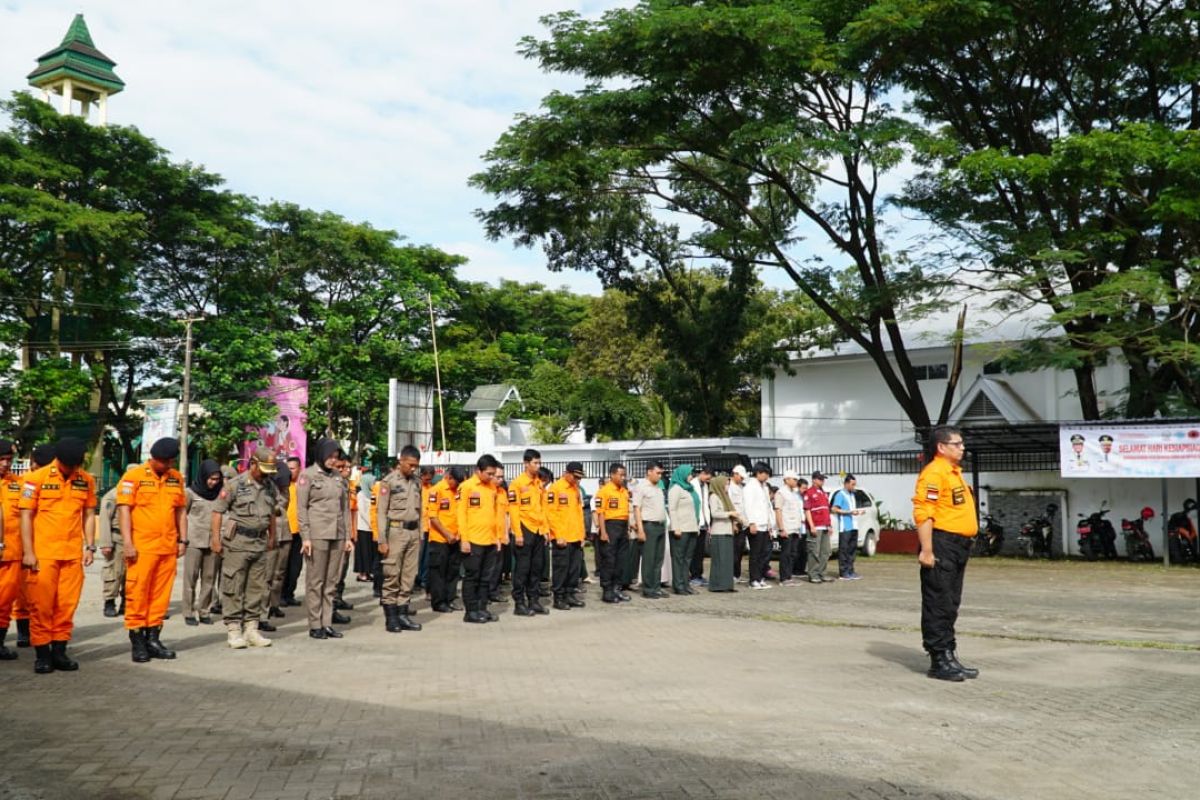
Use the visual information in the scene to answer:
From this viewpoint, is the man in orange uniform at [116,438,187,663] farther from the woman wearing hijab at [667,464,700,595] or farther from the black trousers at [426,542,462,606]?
the woman wearing hijab at [667,464,700,595]

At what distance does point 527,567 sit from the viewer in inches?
490

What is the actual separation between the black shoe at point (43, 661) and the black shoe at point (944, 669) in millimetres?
7115

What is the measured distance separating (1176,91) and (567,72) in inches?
508

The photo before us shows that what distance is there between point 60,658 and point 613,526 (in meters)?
7.20

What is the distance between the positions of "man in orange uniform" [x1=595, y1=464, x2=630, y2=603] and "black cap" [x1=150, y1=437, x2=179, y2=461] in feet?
21.0

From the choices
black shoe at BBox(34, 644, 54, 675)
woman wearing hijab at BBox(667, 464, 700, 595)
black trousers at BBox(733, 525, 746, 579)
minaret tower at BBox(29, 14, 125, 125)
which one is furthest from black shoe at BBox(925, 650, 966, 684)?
minaret tower at BBox(29, 14, 125, 125)

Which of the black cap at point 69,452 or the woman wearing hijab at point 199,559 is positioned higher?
the black cap at point 69,452

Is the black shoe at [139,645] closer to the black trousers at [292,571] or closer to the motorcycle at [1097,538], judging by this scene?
the black trousers at [292,571]

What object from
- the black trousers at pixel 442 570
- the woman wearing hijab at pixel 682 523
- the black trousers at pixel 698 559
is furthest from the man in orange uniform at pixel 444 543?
the black trousers at pixel 698 559

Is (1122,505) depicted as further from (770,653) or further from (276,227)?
(276,227)

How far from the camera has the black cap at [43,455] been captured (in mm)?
9078

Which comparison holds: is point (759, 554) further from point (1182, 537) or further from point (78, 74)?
point (78, 74)

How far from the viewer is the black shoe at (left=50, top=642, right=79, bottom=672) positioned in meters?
8.21

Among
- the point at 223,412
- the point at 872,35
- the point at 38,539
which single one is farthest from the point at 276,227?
the point at 38,539
